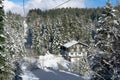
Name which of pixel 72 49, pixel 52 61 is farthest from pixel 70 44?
pixel 52 61

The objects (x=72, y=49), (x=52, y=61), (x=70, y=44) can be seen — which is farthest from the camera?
(x=72, y=49)

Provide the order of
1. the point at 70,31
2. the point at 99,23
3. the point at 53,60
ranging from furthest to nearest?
the point at 70,31, the point at 53,60, the point at 99,23

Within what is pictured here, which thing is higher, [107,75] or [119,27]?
[119,27]

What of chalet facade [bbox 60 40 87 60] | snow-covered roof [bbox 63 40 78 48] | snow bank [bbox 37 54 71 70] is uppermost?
snow-covered roof [bbox 63 40 78 48]

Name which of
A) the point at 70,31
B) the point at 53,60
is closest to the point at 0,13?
the point at 53,60

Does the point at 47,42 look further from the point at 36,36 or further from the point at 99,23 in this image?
the point at 99,23

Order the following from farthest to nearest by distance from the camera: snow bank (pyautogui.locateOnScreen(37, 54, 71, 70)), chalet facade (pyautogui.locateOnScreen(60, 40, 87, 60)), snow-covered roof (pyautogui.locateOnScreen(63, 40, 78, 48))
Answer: chalet facade (pyautogui.locateOnScreen(60, 40, 87, 60)), snow-covered roof (pyautogui.locateOnScreen(63, 40, 78, 48)), snow bank (pyautogui.locateOnScreen(37, 54, 71, 70))

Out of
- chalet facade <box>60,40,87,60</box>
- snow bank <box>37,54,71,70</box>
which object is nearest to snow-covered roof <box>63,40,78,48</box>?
chalet facade <box>60,40,87,60</box>

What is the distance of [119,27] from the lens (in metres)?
11.2

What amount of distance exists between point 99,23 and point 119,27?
14562mm

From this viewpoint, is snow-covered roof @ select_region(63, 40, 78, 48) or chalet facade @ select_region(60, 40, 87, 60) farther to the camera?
chalet facade @ select_region(60, 40, 87, 60)

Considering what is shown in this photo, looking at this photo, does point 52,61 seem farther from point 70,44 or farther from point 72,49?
point 72,49

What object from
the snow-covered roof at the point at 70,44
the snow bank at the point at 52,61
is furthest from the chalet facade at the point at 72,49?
the snow bank at the point at 52,61

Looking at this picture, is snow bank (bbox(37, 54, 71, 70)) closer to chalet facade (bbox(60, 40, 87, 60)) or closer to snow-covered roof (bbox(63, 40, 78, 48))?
chalet facade (bbox(60, 40, 87, 60))
